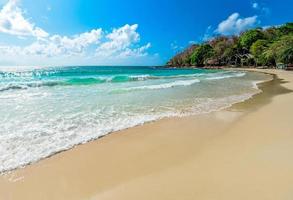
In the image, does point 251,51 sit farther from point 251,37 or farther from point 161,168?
point 161,168

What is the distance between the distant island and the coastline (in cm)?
4937

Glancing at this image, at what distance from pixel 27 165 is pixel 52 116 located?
4.81m

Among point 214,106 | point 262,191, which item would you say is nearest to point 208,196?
point 262,191

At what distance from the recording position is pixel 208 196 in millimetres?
3816

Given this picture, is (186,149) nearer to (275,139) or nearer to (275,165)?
(275,165)

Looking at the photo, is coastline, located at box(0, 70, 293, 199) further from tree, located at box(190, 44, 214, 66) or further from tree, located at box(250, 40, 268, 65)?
tree, located at box(190, 44, 214, 66)

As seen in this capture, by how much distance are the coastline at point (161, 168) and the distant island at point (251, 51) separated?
1944 inches

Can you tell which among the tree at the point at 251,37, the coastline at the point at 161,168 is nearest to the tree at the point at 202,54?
the tree at the point at 251,37

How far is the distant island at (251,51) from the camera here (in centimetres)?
5238

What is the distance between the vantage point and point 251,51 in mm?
76562

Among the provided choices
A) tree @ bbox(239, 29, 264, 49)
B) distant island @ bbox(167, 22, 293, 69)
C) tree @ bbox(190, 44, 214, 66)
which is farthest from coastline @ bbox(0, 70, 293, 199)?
tree @ bbox(190, 44, 214, 66)

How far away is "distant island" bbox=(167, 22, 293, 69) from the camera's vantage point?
52375mm

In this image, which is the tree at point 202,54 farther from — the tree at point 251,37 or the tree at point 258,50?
the tree at point 258,50

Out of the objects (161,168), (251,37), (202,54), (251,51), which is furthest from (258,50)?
(161,168)
